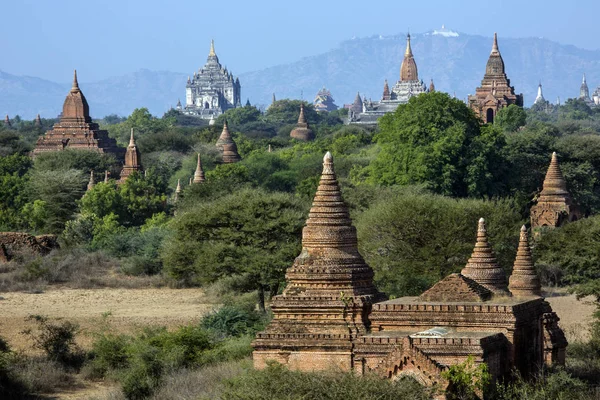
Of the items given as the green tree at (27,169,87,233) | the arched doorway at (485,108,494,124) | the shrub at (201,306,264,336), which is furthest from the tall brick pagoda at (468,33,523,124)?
the shrub at (201,306,264,336)

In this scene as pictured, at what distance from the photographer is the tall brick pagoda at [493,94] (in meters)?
95.6

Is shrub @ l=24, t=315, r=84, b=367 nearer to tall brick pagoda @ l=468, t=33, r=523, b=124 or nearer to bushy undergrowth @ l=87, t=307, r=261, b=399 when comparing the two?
bushy undergrowth @ l=87, t=307, r=261, b=399

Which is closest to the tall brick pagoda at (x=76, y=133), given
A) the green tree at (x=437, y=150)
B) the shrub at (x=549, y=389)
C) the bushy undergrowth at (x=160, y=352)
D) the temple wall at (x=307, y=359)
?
the green tree at (x=437, y=150)

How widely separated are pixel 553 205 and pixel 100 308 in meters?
18.4

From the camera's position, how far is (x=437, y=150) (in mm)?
59719

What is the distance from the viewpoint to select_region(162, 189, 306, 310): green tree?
42438 millimetres

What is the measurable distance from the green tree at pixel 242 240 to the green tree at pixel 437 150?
13132mm

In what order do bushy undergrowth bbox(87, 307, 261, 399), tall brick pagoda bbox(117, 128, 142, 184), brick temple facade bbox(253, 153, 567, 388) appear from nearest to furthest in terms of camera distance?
1. brick temple facade bbox(253, 153, 567, 388)
2. bushy undergrowth bbox(87, 307, 261, 399)
3. tall brick pagoda bbox(117, 128, 142, 184)

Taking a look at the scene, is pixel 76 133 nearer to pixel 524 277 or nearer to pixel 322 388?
pixel 524 277

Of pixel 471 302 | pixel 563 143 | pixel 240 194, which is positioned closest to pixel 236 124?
pixel 563 143

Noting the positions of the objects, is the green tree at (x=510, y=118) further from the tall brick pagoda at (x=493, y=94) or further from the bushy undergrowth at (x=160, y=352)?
the bushy undergrowth at (x=160, y=352)

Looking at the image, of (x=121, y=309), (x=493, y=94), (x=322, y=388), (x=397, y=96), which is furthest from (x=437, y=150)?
(x=397, y=96)

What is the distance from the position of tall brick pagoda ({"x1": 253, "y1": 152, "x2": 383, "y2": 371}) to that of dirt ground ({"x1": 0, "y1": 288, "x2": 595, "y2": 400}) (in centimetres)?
930

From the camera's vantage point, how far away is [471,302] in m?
26.7
